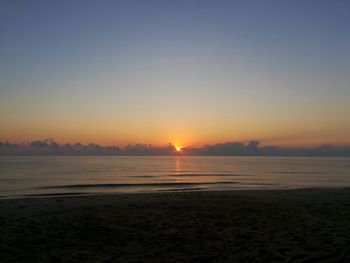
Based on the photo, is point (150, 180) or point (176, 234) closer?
point (176, 234)

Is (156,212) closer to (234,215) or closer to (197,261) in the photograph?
(234,215)

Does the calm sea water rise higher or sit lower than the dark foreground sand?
lower

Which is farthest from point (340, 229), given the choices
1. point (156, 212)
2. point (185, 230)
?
point (156, 212)

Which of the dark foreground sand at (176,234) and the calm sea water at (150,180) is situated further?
the calm sea water at (150,180)

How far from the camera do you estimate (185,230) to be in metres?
13.0

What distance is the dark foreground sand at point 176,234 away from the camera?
31.9ft

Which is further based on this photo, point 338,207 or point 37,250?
point 338,207

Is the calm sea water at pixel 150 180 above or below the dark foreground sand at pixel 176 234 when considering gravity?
below

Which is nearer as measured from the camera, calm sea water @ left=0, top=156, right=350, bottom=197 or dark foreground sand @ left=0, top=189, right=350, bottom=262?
dark foreground sand @ left=0, top=189, right=350, bottom=262

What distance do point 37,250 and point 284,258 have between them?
7.56 meters

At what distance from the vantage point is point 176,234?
12320 mm

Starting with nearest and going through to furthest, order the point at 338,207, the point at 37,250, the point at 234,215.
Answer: the point at 37,250 < the point at 234,215 < the point at 338,207

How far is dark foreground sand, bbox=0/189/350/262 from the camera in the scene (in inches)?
383

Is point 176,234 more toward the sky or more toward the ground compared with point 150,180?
more toward the sky
